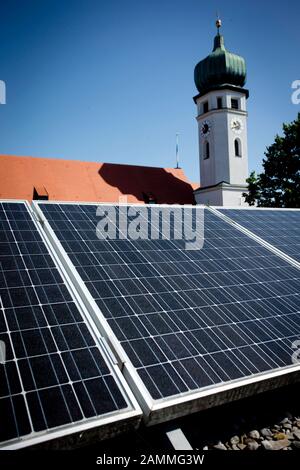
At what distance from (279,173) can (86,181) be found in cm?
2046

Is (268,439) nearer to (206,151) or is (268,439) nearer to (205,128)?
(206,151)

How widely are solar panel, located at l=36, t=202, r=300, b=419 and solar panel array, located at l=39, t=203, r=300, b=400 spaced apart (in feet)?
0.05

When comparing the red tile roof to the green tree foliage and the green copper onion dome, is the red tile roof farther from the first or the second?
the green copper onion dome

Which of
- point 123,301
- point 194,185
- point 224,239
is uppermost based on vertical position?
point 194,185

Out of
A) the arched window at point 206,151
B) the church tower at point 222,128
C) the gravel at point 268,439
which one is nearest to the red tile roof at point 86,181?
the church tower at point 222,128

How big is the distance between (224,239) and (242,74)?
130 feet

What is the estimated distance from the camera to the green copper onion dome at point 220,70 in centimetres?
4081

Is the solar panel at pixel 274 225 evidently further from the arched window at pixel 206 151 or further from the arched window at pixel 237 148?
the arched window at pixel 206 151

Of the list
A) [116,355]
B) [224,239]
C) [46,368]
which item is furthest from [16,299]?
[224,239]

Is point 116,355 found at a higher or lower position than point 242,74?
lower

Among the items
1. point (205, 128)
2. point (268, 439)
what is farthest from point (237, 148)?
point (268, 439)
